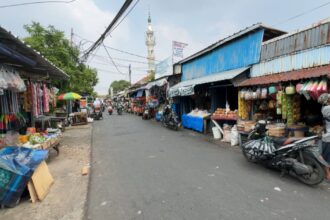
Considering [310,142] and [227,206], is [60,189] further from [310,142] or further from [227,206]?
[310,142]

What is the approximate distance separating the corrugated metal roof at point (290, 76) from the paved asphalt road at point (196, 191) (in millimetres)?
2599

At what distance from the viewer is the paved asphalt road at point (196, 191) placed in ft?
11.7

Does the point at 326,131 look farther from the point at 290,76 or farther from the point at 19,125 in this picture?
the point at 19,125

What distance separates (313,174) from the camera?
15.0 feet

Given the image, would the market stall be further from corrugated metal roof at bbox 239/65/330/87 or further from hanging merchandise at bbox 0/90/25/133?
hanging merchandise at bbox 0/90/25/133

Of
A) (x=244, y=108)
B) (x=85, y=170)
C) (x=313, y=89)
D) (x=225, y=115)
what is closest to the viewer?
(x=313, y=89)

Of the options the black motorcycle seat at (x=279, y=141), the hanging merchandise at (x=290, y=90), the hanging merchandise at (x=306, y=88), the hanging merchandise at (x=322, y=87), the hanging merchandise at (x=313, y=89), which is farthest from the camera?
the hanging merchandise at (x=290, y=90)

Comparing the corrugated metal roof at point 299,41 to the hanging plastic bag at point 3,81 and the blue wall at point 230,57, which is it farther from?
the hanging plastic bag at point 3,81

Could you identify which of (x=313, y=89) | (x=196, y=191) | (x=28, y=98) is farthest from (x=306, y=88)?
(x=28, y=98)

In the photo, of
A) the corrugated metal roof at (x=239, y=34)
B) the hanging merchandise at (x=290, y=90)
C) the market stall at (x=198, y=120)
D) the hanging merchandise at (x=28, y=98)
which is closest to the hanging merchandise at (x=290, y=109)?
the hanging merchandise at (x=290, y=90)

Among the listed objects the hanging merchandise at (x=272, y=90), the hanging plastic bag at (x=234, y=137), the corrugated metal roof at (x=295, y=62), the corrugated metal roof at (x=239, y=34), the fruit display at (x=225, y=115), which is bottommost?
the hanging plastic bag at (x=234, y=137)

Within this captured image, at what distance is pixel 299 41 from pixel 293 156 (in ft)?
12.6

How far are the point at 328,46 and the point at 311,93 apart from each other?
1.36m

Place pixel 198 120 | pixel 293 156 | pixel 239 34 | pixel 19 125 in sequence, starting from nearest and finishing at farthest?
pixel 293 156 < pixel 19 125 < pixel 239 34 < pixel 198 120
